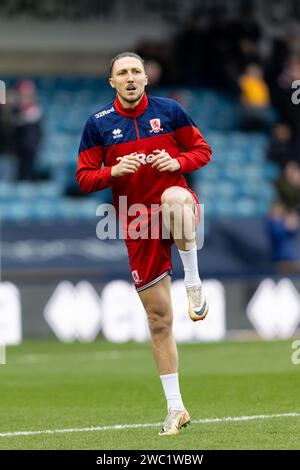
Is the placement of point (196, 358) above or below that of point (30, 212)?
below

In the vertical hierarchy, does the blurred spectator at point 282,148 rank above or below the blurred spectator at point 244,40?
below

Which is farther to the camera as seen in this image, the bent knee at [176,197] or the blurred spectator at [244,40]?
the blurred spectator at [244,40]

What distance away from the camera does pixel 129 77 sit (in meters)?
8.62

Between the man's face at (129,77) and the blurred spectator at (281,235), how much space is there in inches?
475

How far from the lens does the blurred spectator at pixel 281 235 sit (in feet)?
67.7

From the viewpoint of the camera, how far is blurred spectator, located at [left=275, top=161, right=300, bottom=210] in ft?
71.9

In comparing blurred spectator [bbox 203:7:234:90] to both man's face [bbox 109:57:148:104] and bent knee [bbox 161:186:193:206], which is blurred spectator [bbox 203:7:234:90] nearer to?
man's face [bbox 109:57:148:104]

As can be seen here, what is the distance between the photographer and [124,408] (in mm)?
10539

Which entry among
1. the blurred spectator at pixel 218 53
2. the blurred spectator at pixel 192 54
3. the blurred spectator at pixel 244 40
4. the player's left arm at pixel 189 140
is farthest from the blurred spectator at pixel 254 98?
the player's left arm at pixel 189 140

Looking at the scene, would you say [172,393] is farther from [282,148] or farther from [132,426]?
[282,148]

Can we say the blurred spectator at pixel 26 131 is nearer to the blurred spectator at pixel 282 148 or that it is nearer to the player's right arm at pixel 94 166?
the blurred spectator at pixel 282 148
